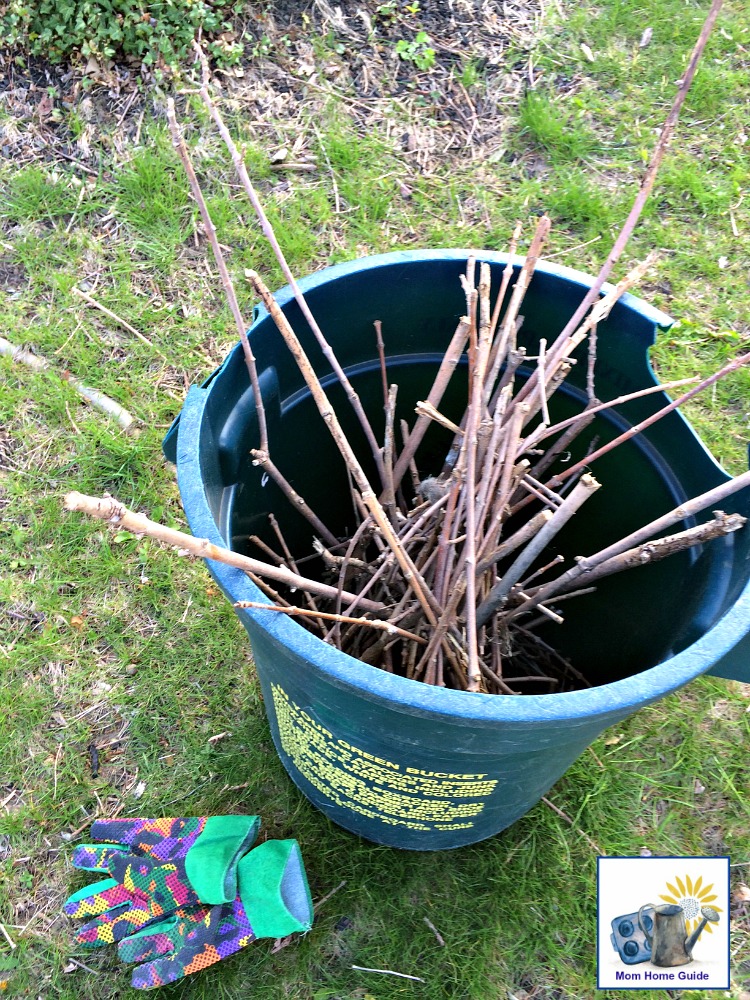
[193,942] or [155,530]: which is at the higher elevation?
[155,530]

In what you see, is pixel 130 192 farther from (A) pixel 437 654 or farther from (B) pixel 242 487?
(A) pixel 437 654

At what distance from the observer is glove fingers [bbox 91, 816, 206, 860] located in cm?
155

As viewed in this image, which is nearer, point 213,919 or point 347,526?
point 213,919

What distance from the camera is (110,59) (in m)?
2.41

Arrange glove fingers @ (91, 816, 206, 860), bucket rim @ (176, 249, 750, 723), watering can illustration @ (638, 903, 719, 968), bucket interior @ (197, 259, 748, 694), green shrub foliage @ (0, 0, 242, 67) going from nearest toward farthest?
1. bucket rim @ (176, 249, 750, 723)
2. bucket interior @ (197, 259, 748, 694)
3. watering can illustration @ (638, 903, 719, 968)
4. glove fingers @ (91, 816, 206, 860)
5. green shrub foliage @ (0, 0, 242, 67)

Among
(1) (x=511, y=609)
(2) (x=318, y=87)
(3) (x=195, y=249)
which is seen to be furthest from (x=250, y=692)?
(2) (x=318, y=87)

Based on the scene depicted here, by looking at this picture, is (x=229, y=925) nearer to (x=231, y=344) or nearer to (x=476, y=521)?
(x=476, y=521)

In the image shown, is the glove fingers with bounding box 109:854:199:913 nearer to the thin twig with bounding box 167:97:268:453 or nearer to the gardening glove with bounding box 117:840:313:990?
the gardening glove with bounding box 117:840:313:990

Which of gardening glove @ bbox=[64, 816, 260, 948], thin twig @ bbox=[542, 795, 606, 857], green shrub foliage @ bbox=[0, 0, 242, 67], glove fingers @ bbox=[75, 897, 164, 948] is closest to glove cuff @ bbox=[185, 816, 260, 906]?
gardening glove @ bbox=[64, 816, 260, 948]

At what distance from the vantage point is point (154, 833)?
1.57 meters

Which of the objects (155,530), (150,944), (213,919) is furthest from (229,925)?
(155,530)

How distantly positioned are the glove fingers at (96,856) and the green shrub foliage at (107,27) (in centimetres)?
224

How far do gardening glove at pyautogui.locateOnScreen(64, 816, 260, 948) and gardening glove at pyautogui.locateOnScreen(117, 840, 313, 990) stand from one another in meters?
0.03

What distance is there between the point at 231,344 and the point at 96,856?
1.32m
